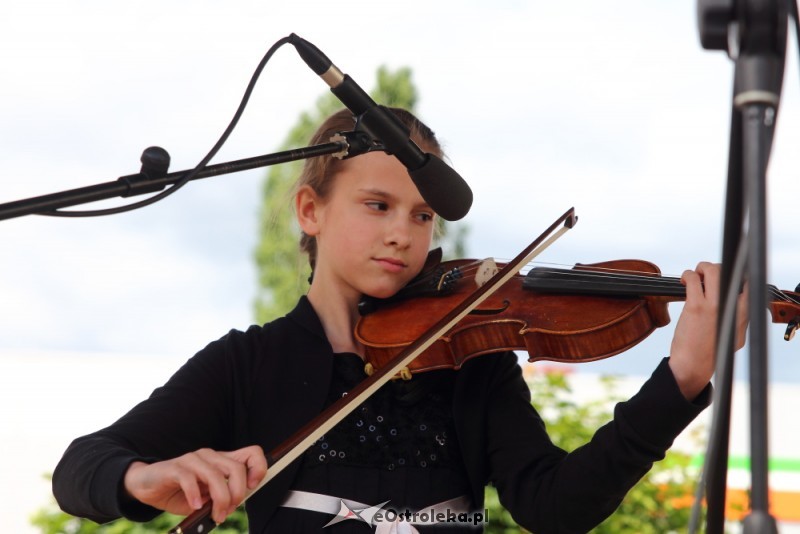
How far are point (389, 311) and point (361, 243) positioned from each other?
139 mm

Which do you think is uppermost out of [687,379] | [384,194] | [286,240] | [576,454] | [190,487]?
[286,240]

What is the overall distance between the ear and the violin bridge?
0.31 metres

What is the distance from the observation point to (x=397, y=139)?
130 cm

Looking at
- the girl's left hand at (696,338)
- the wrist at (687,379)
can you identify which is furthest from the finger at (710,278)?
the wrist at (687,379)

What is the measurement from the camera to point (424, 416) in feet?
5.52

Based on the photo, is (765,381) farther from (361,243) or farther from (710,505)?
(361,243)

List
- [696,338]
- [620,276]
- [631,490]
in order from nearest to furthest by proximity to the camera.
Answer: [696,338] → [620,276] → [631,490]

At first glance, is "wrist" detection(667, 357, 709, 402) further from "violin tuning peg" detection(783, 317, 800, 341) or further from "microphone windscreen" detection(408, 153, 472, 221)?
"microphone windscreen" detection(408, 153, 472, 221)

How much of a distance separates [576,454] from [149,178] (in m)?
0.79

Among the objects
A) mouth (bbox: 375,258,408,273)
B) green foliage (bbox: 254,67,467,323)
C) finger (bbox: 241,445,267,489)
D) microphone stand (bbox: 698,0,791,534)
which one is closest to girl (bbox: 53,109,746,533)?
mouth (bbox: 375,258,408,273)

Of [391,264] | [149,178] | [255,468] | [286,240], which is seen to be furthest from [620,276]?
[286,240]

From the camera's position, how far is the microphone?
48.6 inches

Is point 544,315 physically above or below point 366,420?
above

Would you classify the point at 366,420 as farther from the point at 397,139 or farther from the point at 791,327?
the point at 791,327
